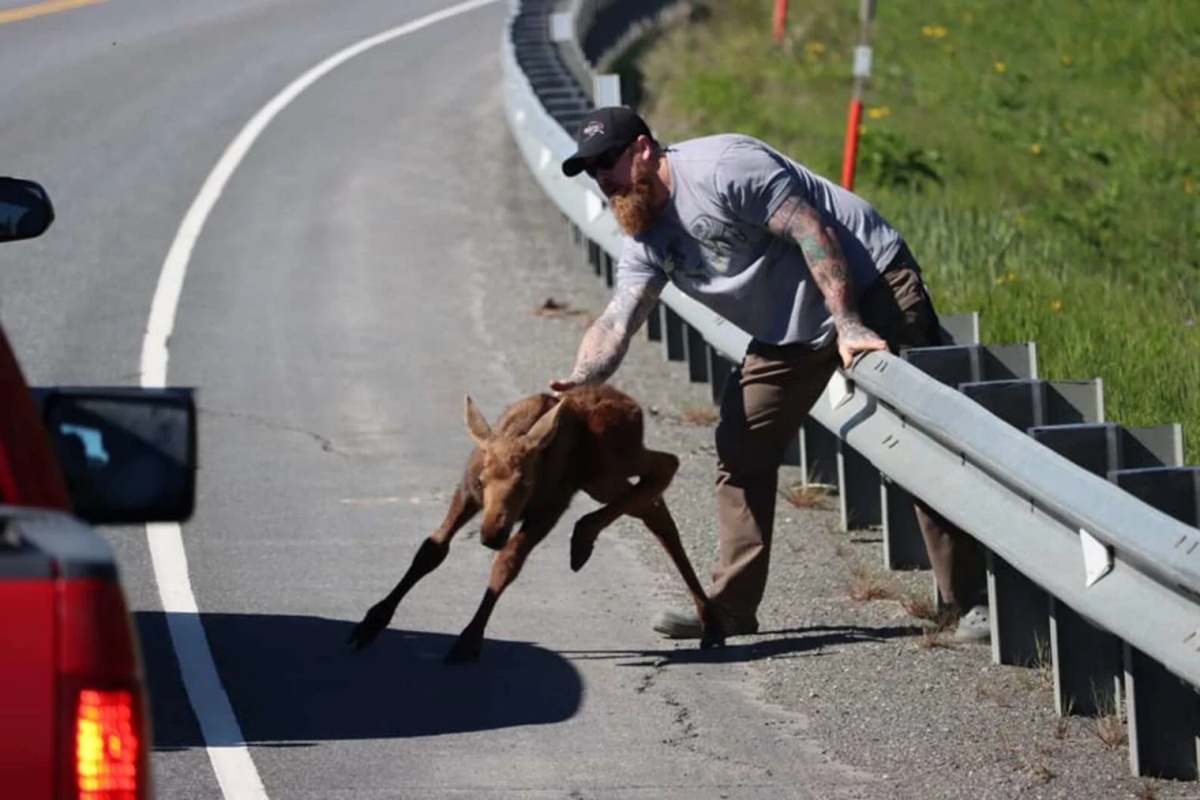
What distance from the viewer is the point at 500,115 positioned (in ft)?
70.2

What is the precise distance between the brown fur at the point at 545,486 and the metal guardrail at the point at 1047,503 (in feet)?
2.69

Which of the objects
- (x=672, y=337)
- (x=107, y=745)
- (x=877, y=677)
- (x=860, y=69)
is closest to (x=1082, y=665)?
(x=877, y=677)

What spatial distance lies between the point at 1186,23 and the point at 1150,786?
2166 centimetres

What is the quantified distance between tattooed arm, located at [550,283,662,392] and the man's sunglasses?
1.89 ft

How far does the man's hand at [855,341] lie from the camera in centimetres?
808

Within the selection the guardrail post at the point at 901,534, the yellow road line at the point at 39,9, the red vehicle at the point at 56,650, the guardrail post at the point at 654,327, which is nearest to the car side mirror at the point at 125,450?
the red vehicle at the point at 56,650

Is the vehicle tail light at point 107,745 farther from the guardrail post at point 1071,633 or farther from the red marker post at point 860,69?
the red marker post at point 860,69

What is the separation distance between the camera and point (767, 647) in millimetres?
Answer: 8414

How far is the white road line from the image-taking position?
271 inches

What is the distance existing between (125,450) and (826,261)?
4603 millimetres

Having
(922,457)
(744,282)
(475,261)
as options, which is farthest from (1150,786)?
(475,261)

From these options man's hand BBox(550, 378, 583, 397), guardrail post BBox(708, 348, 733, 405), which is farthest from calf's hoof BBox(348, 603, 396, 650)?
guardrail post BBox(708, 348, 733, 405)

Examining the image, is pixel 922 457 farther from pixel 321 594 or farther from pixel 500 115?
pixel 500 115

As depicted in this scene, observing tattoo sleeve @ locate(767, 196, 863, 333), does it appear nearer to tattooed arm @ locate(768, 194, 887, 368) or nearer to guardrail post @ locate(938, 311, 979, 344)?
tattooed arm @ locate(768, 194, 887, 368)
